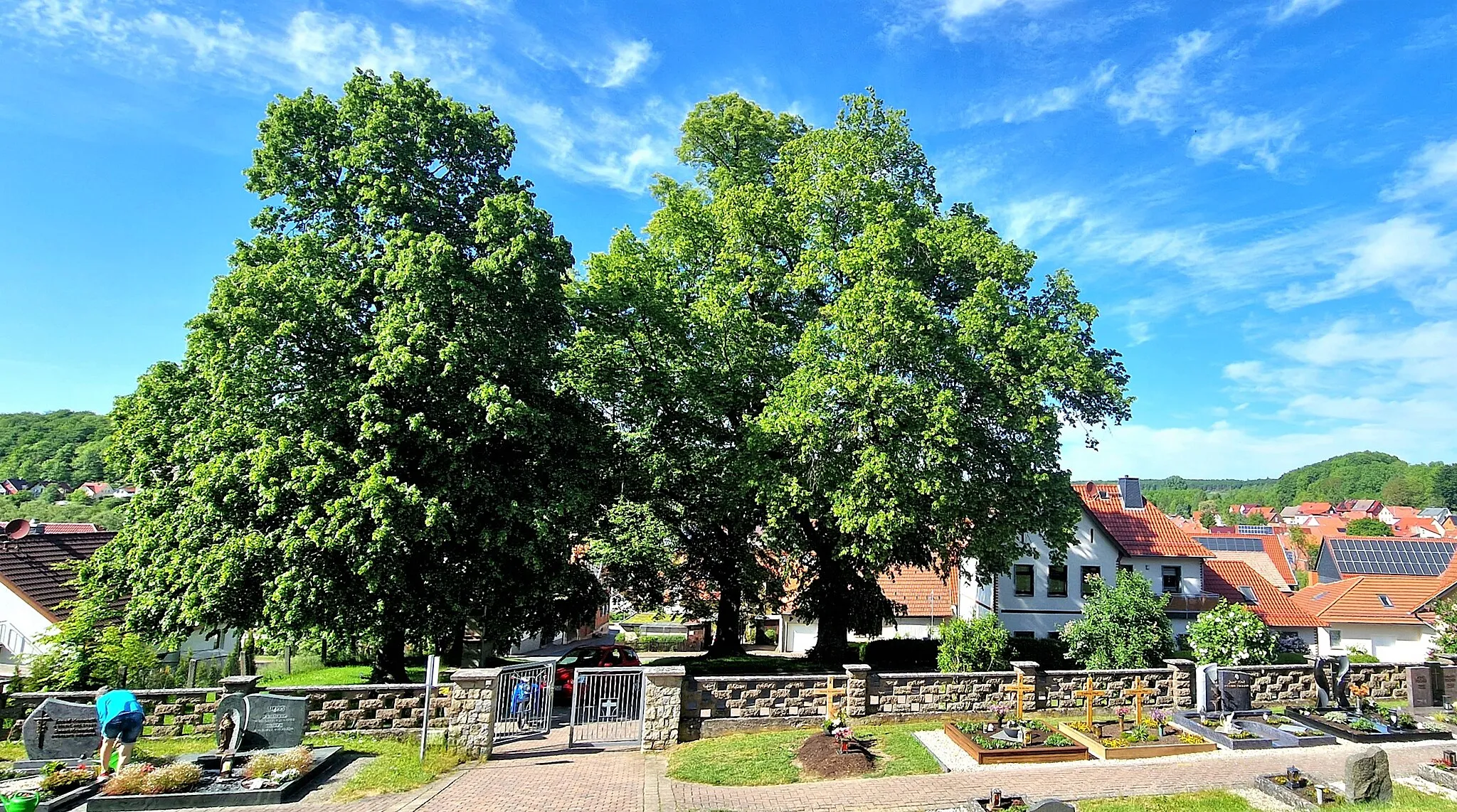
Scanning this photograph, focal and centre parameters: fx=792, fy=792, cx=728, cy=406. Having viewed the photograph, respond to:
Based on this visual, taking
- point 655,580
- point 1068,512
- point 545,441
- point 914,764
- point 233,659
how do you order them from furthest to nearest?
point 655,580 → point 233,659 → point 1068,512 → point 545,441 → point 914,764

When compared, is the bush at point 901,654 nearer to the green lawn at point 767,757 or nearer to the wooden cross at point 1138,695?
the wooden cross at point 1138,695

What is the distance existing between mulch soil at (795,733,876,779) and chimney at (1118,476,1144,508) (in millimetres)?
34822

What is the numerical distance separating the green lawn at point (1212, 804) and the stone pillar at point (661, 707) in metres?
6.56

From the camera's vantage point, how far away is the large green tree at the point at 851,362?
58.3ft

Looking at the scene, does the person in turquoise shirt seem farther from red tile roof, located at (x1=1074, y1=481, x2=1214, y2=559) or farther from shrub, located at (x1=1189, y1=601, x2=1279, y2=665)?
red tile roof, located at (x1=1074, y1=481, x2=1214, y2=559)

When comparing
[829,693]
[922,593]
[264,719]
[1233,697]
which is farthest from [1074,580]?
[264,719]

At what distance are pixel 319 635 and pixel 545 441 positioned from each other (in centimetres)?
565

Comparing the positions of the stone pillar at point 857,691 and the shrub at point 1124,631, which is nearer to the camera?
the stone pillar at point 857,691

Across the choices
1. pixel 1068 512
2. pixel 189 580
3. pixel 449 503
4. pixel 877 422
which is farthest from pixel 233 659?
pixel 1068 512

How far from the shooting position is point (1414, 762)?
40.2ft

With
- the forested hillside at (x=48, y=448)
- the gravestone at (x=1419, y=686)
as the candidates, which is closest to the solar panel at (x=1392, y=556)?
the gravestone at (x=1419, y=686)

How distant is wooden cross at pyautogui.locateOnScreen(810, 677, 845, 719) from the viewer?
14.8 metres

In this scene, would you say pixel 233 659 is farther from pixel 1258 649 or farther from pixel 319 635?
pixel 1258 649

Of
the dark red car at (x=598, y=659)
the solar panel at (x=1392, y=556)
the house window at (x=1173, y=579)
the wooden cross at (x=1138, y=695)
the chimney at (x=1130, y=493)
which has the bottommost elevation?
the dark red car at (x=598, y=659)
